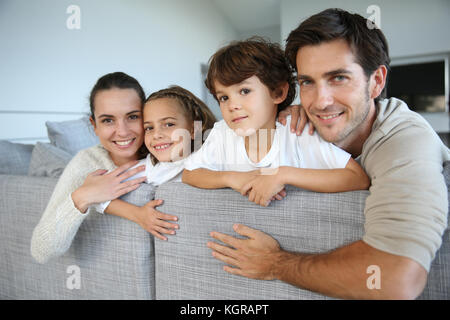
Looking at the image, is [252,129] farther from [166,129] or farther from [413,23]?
[413,23]

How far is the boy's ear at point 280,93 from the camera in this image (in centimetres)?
128

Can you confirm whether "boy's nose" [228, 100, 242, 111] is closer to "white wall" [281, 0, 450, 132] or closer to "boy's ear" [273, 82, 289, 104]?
"boy's ear" [273, 82, 289, 104]

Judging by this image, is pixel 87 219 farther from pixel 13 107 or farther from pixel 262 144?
pixel 13 107

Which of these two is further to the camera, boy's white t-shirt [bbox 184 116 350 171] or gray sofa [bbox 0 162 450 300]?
boy's white t-shirt [bbox 184 116 350 171]

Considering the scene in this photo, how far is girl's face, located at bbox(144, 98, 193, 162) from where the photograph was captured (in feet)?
4.36

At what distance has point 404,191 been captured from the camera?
0.71 meters

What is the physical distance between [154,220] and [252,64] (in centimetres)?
67

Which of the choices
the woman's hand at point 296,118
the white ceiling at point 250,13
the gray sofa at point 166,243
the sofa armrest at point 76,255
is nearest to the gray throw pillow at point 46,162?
the gray sofa at point 166,243

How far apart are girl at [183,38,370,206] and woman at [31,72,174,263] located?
0.28 metres

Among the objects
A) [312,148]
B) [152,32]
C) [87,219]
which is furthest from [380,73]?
[152,32]

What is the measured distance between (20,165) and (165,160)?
102 centimetres

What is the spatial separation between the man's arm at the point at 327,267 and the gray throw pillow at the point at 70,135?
5.24ft

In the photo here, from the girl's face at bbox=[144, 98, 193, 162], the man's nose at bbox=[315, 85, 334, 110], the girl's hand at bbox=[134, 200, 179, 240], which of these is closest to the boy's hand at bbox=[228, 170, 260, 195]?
the girl's hand at bbox=[134, 200, 179, 240]

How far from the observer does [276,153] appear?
1183mm
